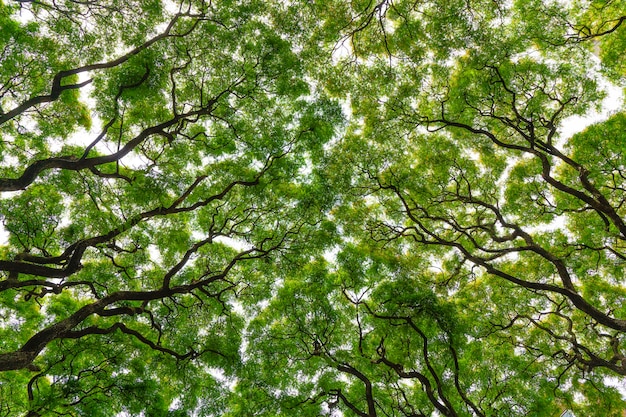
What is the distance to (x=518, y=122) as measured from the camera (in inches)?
408

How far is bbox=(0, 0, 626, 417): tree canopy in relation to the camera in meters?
9.70

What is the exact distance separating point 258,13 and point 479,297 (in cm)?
1128

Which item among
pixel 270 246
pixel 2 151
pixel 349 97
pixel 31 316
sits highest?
pixel 349 97

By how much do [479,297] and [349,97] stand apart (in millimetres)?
7903

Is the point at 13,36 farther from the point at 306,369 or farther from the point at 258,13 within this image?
the point at 306,369

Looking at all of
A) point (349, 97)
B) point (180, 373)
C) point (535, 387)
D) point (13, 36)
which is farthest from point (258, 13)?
point (535, 387)

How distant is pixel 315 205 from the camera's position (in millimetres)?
12016

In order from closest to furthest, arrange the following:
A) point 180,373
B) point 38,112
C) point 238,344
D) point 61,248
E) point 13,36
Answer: point 13,36 < point 38,112 < point 61,248 < point 180,373 < point 238,344

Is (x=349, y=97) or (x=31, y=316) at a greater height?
(x=349, y=97)

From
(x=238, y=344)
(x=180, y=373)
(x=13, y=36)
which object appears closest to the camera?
(x=13, y=36)

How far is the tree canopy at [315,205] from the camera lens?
9.70 m

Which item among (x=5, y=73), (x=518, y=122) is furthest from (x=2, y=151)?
(x=518, y=122)

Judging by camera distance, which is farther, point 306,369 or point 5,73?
point 306,369

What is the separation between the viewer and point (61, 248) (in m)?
10.6
